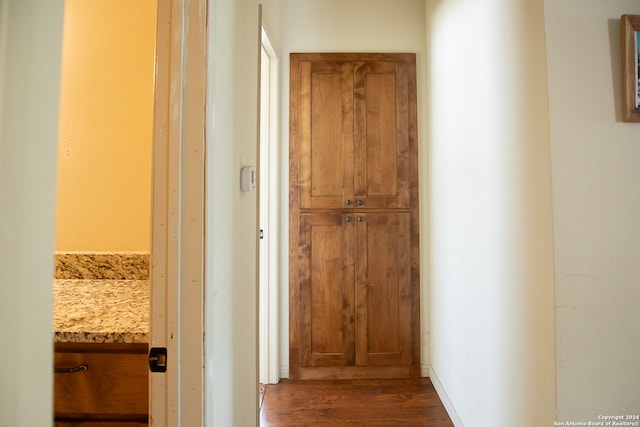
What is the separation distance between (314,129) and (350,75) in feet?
1.48

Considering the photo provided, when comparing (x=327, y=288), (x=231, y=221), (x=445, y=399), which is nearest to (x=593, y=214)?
(x=231, y=221)

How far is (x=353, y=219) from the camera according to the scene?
8.60 ft

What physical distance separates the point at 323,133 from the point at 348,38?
2.32ft

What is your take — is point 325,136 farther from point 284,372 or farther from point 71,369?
point 71,369

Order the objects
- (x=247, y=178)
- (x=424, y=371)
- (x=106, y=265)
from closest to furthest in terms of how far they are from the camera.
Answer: (x=247, y=178) → (x=106, y=265) → (x=424, y=371)

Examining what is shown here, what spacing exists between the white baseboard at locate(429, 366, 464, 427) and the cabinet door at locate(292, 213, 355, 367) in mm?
544

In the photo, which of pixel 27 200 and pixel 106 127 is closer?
pixel 27 200

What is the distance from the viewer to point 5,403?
33cm

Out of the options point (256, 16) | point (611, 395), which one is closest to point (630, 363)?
point (611, 395)

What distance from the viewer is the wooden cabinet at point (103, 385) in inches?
42.8

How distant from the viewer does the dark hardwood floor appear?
213cm

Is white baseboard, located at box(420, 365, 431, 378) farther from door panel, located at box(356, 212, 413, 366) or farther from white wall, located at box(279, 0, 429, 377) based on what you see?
door panel, located at box(356, 212, 413, 366)

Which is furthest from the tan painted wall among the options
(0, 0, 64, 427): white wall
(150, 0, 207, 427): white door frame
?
(0, 0, 64, 427): white wall

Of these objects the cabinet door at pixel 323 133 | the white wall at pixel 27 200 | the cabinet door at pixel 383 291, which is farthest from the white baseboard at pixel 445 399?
the white wall at pixel 27 200
